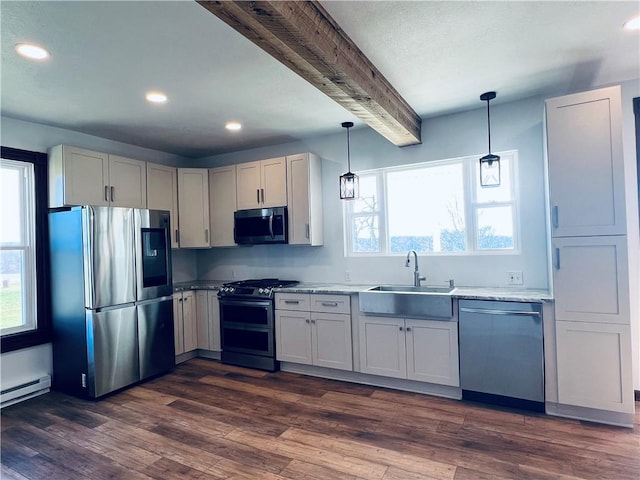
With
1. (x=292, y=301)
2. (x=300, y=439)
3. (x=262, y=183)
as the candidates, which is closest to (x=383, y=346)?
(x=292, y=301)

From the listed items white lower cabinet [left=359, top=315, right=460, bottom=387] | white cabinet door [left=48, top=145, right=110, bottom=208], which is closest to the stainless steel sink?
white lower cabinet [left=359, top=315, right=460, bottom=387]

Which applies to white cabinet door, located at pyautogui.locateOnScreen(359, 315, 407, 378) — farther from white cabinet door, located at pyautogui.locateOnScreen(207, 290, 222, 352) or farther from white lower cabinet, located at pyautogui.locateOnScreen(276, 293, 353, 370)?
white cabinet door, located at pyautogui.locateOnScreen(207, 290, 222, 352)

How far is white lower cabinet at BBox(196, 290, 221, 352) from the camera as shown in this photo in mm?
4379

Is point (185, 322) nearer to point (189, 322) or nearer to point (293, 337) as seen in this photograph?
point (189, 322)

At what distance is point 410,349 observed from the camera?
3250mm

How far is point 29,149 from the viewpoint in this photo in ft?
11.5

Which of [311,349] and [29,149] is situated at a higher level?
[29,149]

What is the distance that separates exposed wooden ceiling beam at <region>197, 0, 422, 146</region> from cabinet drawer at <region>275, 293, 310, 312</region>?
73.5 inches

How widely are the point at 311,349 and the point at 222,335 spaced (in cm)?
118

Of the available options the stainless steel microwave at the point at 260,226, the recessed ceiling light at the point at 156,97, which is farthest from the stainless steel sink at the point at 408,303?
the recessed ceiling light at the point at 156,97

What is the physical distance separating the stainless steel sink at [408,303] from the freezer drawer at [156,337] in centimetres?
214

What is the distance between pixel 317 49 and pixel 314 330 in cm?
267

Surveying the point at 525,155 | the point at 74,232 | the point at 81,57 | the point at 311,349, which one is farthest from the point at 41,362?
the point at 525,155

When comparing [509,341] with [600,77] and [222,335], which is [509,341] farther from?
[222,335]
